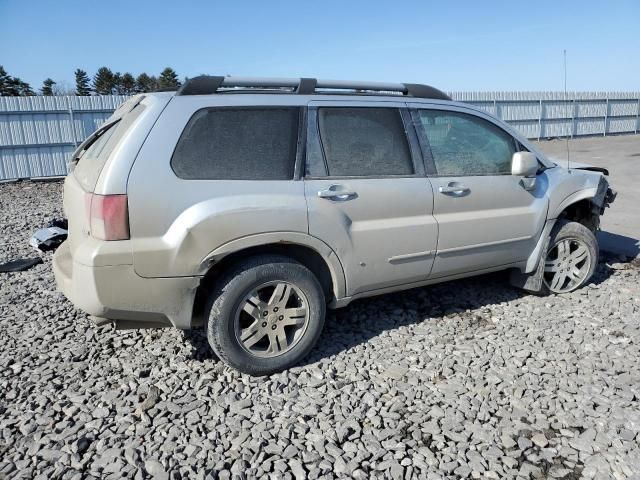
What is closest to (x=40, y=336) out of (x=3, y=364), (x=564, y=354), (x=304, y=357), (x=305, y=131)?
(x=3, y=364)

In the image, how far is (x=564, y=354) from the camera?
3.64 metres

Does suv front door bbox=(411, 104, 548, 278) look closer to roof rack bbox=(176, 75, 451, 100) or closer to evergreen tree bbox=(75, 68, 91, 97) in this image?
roof rack bbox=(176, 75, 451, 100)

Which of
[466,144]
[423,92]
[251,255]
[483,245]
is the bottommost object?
[483,245]

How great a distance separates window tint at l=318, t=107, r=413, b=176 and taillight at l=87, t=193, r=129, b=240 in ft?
4.49

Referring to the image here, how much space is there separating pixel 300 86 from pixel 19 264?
4.34 metres

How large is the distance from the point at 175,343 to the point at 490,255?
267cm

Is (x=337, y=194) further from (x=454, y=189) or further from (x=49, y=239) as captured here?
(x=49, y=239)

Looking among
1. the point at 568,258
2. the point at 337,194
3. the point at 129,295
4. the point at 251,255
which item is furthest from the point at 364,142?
the point at 568,258

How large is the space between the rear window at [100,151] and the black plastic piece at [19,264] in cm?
282

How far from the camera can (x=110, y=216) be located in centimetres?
283

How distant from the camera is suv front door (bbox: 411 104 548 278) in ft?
12.6

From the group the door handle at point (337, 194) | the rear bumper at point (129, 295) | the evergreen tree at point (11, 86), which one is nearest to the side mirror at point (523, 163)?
the door handle at point (337, 194)

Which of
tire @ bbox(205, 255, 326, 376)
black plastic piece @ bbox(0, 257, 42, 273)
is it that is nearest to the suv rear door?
tire @ bbox(205, 255, 326, 376)

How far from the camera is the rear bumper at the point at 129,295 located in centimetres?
290
